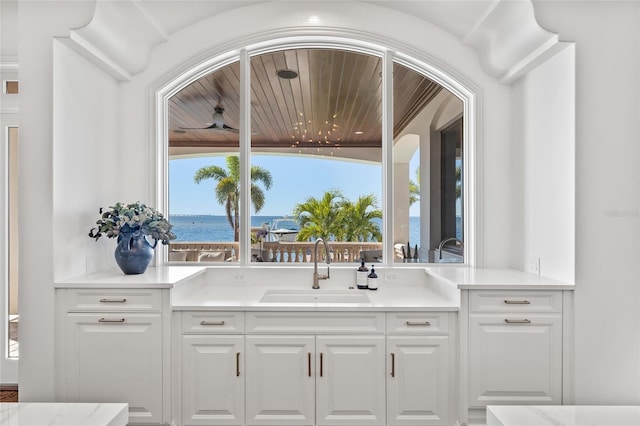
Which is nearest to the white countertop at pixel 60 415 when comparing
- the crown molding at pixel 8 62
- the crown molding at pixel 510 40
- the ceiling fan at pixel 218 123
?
the ceiling fan at pixel 218 123

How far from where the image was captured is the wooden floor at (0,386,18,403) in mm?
2748

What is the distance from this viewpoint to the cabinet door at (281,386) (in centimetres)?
228

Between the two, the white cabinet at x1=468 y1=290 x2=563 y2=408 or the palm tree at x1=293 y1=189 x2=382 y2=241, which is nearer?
the white cabinet at x1=468 y1=290 x2=563 y2=408

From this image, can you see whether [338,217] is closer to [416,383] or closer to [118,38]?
[416,383]

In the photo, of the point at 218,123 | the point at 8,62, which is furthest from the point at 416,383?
the point at 8,62

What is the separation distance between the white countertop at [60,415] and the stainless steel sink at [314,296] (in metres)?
1.51

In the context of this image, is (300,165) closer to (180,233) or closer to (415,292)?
(180,233)

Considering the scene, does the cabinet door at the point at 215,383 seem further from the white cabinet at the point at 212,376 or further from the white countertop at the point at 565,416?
the white countertop at the point at 565,416

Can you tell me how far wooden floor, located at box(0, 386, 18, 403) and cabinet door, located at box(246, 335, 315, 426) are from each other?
1.83 metres

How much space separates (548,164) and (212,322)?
237cm

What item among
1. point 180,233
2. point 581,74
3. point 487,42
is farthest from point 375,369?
point 487,42

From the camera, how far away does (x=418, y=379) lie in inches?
89.8

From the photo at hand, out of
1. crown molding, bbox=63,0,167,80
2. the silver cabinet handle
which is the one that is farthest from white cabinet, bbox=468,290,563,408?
crown molding, bbox=63,0,167,80

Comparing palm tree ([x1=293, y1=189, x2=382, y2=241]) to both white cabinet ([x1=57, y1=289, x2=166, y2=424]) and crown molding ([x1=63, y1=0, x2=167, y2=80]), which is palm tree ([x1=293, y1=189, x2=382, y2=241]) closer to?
white cabinet ([x1=57, y1=289, x2=166, y2=424])
